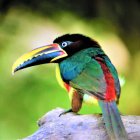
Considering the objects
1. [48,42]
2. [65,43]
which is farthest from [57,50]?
[48,42]

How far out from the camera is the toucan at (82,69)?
1.91m

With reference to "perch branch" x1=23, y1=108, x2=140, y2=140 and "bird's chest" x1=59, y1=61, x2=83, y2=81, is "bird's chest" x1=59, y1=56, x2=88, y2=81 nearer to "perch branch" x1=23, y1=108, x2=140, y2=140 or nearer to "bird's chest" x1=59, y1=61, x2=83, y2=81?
"bird's chest" x1=59, y1=61, x2=83, y2=81

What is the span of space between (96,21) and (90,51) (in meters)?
0.41

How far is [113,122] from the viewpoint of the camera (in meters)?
1.75

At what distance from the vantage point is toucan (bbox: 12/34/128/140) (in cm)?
191

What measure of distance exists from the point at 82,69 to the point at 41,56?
0.22 meters

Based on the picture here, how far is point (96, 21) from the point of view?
243 centimetres

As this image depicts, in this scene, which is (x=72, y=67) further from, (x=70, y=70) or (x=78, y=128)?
(x=78, y=128)

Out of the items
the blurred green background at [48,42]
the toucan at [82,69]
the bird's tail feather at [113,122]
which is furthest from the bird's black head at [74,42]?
the bird's tail feather at [113,122]

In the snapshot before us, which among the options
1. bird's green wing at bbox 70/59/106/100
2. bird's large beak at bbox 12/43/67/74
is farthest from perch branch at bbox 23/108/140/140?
bird's large beak at bbox 12/43/67/74

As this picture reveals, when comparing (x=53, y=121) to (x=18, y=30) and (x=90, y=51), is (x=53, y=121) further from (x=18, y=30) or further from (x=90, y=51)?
(x=18, y=30)

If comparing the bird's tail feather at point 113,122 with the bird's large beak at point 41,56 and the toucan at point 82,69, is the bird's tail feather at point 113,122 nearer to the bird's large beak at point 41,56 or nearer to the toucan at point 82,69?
the toucan at point 82,69

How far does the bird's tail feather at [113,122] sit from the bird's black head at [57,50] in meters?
0.35

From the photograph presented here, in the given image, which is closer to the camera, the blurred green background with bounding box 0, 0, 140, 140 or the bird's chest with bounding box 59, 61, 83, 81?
the bird's chest with bounding box 59, 61, 83, 81
